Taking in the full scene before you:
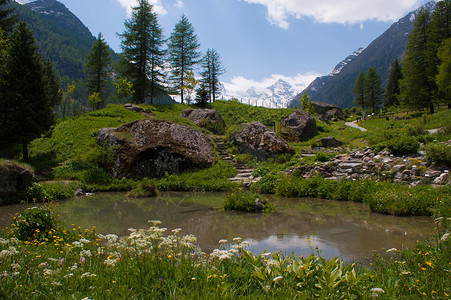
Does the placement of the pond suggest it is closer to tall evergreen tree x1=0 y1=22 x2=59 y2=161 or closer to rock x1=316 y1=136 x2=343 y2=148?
tall evergreen tree x1=0 y1=22 x2=59 y2=161

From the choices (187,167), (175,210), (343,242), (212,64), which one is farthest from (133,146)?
(212,64)

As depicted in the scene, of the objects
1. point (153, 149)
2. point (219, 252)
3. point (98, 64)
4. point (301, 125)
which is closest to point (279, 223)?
point (219, 252)

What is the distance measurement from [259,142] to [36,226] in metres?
15.0

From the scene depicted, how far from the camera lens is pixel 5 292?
7.85ft

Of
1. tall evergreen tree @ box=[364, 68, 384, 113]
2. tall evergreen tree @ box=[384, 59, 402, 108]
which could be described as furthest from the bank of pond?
tall evergreen tree @ box=[364, 68, 384, 113]

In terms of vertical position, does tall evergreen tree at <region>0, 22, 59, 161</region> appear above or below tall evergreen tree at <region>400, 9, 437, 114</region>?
below

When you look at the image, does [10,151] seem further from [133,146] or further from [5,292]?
[5,292]

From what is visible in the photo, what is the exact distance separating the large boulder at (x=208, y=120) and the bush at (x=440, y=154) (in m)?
16.3

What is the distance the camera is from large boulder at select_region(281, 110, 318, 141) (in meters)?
25.1

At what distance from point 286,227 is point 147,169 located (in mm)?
10931

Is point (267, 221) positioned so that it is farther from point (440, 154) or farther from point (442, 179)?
point (440, 154)

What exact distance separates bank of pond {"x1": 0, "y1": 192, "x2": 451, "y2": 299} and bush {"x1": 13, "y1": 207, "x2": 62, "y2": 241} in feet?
0.08

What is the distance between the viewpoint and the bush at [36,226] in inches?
208

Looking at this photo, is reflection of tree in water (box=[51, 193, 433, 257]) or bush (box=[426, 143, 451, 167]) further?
bush (box=[426, 143, 451, 167])
